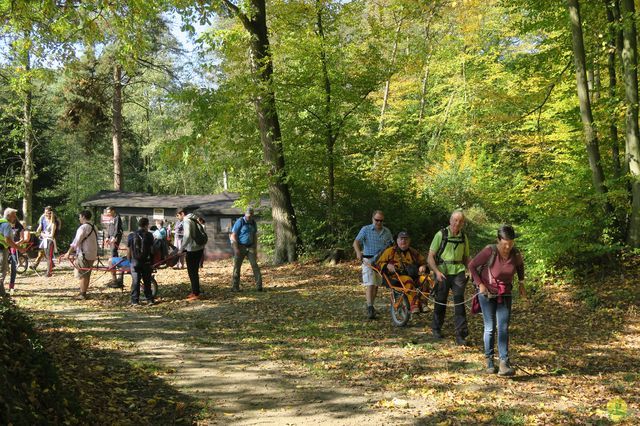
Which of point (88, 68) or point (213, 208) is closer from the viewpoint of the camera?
point (213, 208)

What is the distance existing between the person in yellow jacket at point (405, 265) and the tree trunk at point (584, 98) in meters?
5.20

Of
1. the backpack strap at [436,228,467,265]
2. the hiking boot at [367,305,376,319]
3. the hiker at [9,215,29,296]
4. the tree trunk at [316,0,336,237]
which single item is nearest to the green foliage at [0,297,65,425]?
the backpack strap at [436,228,467,265]

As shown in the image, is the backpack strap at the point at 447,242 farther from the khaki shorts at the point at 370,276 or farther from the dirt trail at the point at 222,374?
the dirt trail at the point at 222,374

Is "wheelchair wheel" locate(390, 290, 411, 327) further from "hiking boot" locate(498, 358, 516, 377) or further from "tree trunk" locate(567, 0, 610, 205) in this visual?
"tree trunk" locate(567, 0, 610, 205)

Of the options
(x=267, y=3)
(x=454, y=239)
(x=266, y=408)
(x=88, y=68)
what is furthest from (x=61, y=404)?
(x=88, y=68)

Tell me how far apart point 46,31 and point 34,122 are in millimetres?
21211

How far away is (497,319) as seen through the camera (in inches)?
245

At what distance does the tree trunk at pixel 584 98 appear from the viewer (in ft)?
36.0

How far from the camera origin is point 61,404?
4305mm

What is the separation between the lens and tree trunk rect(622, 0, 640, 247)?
10625mm

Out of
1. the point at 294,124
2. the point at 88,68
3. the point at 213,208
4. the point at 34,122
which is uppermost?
the point at 88,68

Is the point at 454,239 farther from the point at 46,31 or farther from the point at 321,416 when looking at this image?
the point at 46,31

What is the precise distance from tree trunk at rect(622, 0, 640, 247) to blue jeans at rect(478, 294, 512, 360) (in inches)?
239

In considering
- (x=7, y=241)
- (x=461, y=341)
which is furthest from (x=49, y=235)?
(x=461, y=341)
